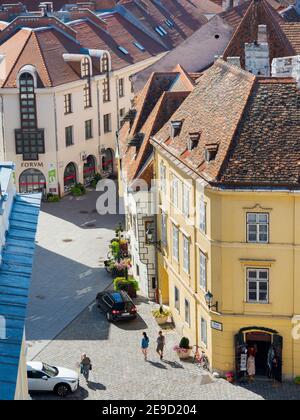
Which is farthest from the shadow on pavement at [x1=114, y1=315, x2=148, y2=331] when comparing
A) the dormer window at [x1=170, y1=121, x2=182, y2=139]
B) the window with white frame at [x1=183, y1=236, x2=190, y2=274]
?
the dormer window at [x1=170, y1=121, x2=182, y2=139]

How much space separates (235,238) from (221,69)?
11.5m

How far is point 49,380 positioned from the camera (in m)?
47.8

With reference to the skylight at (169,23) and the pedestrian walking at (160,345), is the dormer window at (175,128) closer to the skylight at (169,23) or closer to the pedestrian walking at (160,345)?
the pedestrian walking at (160,345)

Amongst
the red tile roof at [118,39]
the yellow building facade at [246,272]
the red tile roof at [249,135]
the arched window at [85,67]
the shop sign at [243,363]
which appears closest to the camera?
the red tile roof at [249,135]

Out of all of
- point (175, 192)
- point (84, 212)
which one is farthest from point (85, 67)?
point (175, 192)

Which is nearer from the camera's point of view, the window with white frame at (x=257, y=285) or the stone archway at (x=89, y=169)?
the window with white frame at (x=257, y=285)

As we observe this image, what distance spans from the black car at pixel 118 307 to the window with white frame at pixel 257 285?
10.7 meters

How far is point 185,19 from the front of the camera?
121 metres

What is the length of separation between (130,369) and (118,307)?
271 inches

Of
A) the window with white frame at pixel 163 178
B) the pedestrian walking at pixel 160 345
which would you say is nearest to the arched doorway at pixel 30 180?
the window with white frame at pixel 163 178

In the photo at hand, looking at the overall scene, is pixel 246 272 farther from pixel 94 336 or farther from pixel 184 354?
pixel 94 336

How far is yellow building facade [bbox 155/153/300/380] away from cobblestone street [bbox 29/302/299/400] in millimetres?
1346

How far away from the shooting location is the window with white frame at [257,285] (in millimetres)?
48500

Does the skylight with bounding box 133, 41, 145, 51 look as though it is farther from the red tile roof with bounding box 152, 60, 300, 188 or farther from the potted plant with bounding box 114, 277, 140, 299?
the red tile roof with bounding box 152, 60, 300, 188
